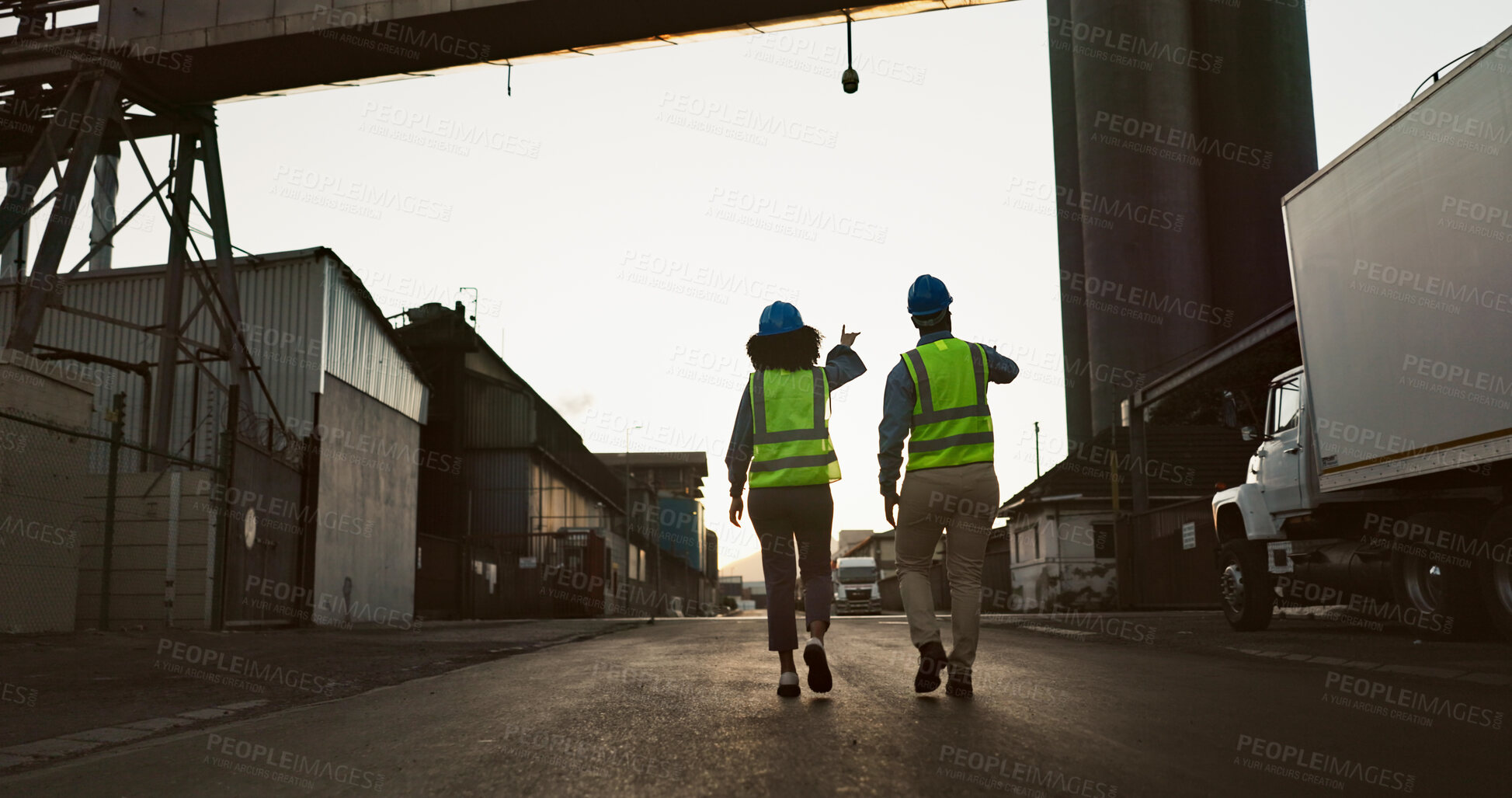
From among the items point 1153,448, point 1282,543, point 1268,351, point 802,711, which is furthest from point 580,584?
point 802,711

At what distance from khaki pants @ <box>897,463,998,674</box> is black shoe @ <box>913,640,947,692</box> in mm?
44

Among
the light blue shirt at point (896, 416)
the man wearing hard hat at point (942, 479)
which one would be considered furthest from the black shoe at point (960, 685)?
the light blue shirt at point (896, 416)

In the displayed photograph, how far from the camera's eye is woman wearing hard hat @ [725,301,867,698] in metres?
5.92

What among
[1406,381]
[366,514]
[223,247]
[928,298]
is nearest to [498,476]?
[366,514]

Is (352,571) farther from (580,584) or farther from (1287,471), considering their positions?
(580,584)

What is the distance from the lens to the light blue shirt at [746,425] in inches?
245

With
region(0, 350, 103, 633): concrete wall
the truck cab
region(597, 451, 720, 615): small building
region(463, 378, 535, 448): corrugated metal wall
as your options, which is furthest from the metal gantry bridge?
region(597, 451, 720, 615): small building

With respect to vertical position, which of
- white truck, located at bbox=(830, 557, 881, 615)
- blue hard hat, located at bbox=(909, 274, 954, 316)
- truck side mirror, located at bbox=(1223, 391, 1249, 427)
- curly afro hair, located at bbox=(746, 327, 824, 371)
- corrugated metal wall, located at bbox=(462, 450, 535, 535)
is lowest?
white truck, located at bbox=(830, 557, 881, 615)

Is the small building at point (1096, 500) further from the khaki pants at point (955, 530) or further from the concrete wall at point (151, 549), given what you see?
the khaki pants at point (955, 530)

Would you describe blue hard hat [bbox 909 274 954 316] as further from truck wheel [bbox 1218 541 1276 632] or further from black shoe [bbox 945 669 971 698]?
truck wheel [bbox 1218 541 1276 632]

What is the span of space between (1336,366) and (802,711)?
7.20 m

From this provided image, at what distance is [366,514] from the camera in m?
22.9

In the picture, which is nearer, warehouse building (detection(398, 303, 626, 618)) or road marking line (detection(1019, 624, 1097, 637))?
road marking line (detection(1019, 624, 1097, 637))

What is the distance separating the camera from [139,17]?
1606cm
